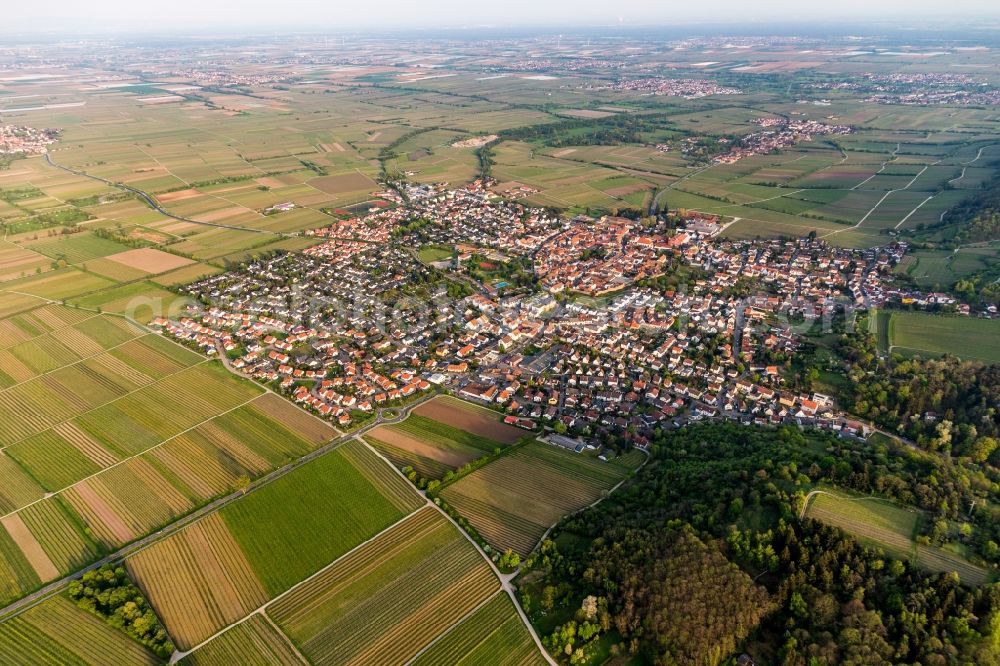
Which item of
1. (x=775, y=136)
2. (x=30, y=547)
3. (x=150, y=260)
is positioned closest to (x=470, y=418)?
(x=30, y=547)

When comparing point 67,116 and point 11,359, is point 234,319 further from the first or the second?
point 67,116

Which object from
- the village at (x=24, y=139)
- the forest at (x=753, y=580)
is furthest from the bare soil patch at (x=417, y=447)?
the village at (x=24, y=139)

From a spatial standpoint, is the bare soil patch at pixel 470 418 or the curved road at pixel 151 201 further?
the curved road at pixel 151 201

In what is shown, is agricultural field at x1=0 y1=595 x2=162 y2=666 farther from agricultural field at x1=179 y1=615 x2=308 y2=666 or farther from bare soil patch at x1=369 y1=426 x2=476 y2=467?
bare soil patch at x1=369 y1=426 x2=476 y2=467

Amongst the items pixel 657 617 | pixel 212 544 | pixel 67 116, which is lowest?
pixel 212 544

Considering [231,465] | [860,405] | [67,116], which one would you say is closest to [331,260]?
[231,465]

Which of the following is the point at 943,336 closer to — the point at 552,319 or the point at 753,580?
the point at 552,319

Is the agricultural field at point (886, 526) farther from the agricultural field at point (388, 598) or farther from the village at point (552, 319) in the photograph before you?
the agricultural field at point (388, 598)
